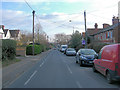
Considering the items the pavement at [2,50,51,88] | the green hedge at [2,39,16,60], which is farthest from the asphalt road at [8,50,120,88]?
the green hedge at [2,39,16,60]

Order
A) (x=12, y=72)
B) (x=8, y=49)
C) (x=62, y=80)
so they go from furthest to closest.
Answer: (x=8, y=49) → (x=12, y=72) → (x=62, y=80)

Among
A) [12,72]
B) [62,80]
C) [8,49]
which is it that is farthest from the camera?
[8,49]

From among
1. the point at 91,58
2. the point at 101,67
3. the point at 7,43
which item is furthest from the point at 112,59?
the point at 7,43

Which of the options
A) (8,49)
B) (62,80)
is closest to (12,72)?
(62,80)

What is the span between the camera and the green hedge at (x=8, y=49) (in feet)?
47.5

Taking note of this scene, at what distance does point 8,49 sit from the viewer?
16.2 metres

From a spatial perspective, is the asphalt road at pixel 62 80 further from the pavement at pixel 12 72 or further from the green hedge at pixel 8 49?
the green hedge at pixel 8 49

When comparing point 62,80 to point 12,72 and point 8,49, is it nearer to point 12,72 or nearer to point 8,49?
point 12,72

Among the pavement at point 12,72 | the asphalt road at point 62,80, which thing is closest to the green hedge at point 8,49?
the pavement at point 12,72

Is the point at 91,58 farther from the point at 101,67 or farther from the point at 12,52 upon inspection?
the point at 12,52

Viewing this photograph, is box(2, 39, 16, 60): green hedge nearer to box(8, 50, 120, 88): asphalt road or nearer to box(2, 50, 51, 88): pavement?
box(2, 50, 51, 88): pavement

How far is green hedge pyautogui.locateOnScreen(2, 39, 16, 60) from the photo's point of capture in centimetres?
1447

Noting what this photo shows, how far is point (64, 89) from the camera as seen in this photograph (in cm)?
621

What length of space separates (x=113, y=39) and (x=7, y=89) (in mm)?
27323
